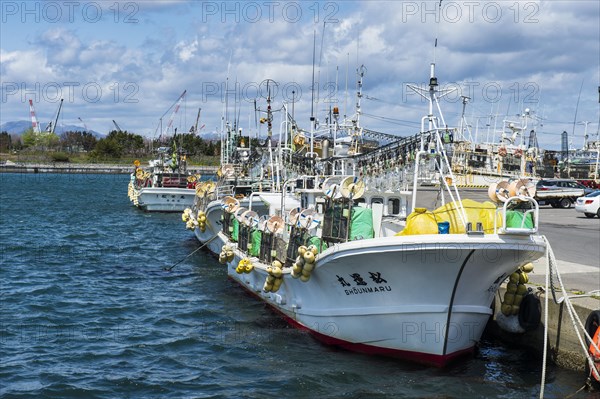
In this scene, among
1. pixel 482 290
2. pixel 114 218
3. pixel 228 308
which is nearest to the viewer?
pixel 482 290

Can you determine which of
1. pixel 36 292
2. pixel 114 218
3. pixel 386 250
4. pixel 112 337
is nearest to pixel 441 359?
pixel 386 250

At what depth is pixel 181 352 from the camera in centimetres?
1673

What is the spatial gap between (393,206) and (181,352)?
6.48m

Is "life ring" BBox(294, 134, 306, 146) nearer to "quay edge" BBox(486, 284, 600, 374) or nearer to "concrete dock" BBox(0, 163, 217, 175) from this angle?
"quay edge" BBox(486, 284, 600, 374)

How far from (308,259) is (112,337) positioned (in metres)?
5.29

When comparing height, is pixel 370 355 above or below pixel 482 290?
below

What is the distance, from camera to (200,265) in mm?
29406

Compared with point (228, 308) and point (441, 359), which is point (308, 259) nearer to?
point (441, 359)

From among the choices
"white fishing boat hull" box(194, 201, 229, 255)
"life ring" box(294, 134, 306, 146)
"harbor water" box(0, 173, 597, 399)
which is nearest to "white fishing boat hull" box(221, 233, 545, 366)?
"harbor water" box(0, 173, 597, 399)

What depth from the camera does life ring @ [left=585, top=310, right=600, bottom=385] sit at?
1330cm

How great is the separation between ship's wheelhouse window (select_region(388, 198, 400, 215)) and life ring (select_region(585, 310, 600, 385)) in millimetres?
6300

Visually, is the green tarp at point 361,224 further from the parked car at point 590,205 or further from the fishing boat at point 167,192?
the fishing boat at point 167,192

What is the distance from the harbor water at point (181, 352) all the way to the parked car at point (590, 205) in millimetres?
20247

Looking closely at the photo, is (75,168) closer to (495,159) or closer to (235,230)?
(495,159)
